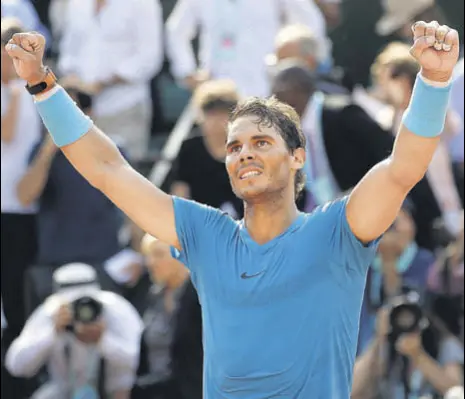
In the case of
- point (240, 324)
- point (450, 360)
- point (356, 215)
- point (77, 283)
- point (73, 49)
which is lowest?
point (450, 360)

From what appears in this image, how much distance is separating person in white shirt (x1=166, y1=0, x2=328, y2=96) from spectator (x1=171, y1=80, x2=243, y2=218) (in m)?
1.11

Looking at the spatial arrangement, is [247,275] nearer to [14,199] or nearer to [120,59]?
[14,199]

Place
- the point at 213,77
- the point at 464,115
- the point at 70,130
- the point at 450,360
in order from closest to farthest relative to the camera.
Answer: the point at 70,130 → the point at 450,360 → the point at 464,115 → the point at 213,77

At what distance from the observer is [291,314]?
3795 millimetres

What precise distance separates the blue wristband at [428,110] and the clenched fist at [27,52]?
1.14 metres

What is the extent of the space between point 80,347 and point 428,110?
141 inches

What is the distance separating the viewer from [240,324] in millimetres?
3836

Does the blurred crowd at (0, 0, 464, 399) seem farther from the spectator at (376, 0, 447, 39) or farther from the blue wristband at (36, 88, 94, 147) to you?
the blue wristband at (36, 88, 94, 147)

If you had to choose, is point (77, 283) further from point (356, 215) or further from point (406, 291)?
point (356, 215)

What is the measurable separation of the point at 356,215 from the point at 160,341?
3.24 m

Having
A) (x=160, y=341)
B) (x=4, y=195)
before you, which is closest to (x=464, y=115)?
(x=160, y=341)

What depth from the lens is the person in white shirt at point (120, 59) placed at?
28.1 ft

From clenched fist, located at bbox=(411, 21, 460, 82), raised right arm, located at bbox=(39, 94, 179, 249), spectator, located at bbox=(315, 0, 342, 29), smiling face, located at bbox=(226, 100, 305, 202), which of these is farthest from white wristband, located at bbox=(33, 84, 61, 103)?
spectator, located at bbox=(315, 0, 342, 29)

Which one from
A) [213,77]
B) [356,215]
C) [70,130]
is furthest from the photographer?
[213,77]
